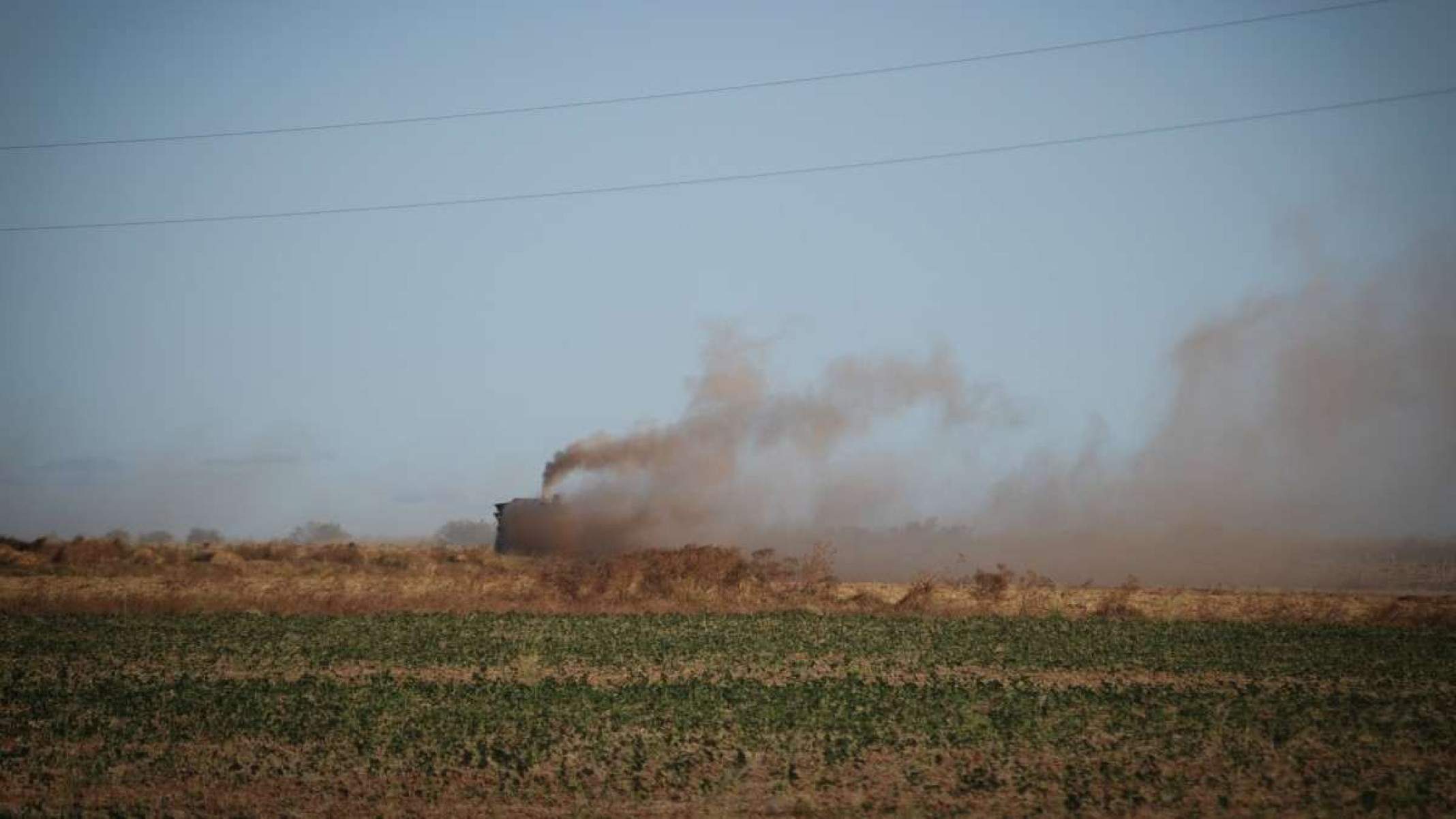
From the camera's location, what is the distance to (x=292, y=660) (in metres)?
31.4

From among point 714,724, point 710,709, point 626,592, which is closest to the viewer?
point 714,724

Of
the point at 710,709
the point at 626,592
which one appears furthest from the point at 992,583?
the point at 710,709

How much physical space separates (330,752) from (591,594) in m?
30.8

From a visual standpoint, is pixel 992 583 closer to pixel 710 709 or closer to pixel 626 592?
pixel 626 592

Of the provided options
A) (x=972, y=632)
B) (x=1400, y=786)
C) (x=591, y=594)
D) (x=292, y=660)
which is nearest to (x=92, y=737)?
(x=292, y=660)

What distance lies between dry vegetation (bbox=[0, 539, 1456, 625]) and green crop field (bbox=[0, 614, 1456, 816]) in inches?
363

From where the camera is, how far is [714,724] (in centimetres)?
2255

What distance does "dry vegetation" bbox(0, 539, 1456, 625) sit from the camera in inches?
1842

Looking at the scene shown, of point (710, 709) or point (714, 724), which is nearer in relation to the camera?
point (714, 724)

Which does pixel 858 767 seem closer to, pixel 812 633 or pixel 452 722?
pixel 452 722

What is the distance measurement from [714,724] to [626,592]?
29.3m

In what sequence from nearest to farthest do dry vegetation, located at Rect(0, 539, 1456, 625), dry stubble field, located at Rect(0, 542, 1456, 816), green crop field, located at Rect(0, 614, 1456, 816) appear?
green crop field, located at Rect(0, 614, 1456, 816), dry stubble field, located at Rect(0, 542, 1456, 816), dry vegetation, located at Rect(0, 539, 1456, 625)

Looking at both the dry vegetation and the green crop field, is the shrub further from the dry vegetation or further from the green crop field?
the green crop field

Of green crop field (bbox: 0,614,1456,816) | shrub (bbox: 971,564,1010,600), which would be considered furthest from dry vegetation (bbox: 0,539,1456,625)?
green crop field (bbox: 0,614,1456,816)
